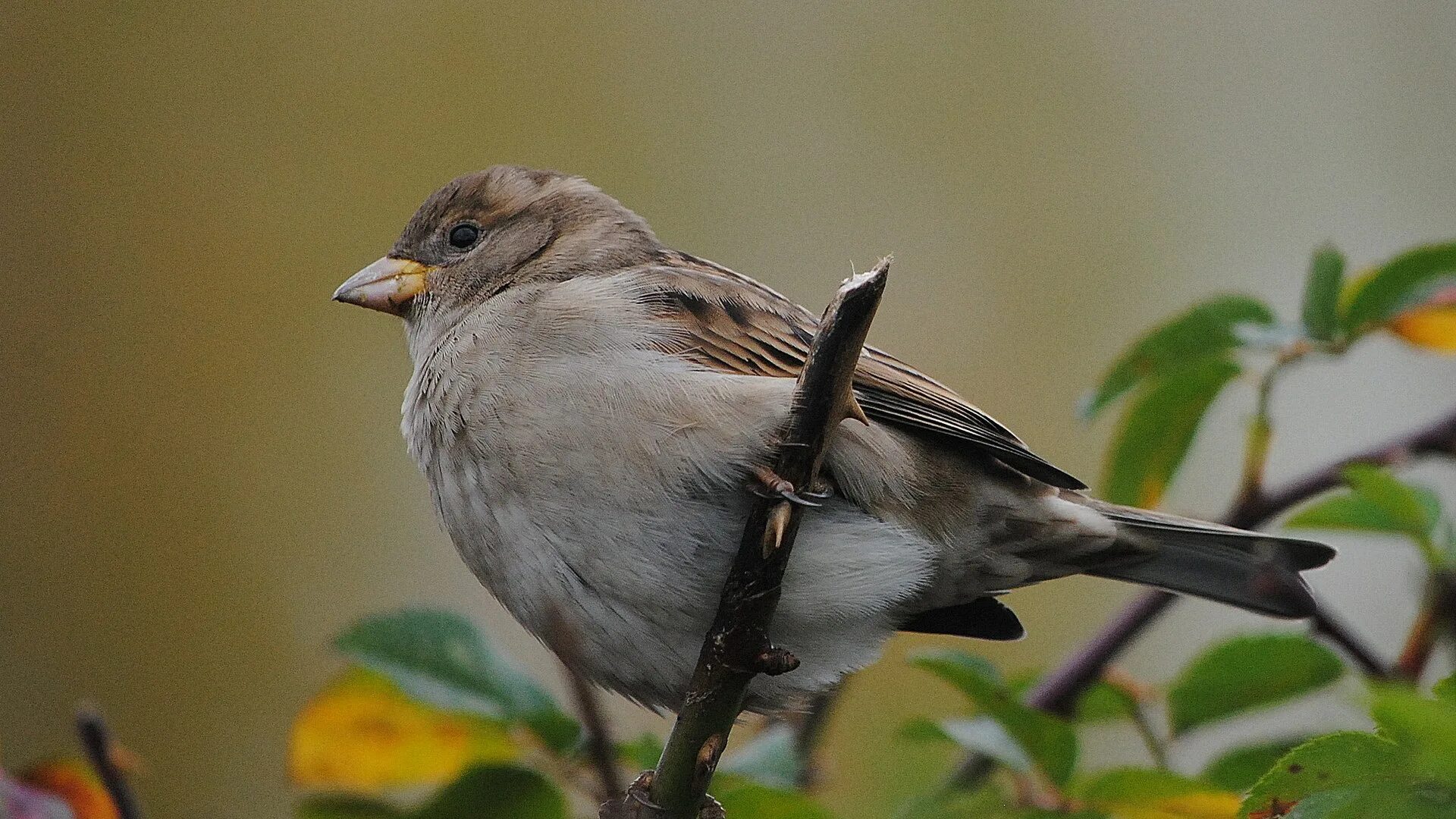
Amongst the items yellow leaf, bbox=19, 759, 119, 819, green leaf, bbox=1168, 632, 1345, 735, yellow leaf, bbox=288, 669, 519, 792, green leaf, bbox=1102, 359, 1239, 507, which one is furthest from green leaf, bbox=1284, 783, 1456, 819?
yellow leaf, bbox=19, 759, 119, 819

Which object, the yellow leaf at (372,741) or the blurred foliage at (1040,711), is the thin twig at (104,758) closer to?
the blurred foliage at (1040,711)

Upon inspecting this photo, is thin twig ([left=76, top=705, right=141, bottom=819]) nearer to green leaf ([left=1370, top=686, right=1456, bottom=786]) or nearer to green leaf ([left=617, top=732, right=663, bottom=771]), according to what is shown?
green leaf ([left=617, top=732, right=663, bottom=771])

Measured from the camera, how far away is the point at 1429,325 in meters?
2.78

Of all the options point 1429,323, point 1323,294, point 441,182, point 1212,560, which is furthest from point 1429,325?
point 441,182

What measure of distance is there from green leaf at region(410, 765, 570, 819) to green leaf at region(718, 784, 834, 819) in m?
0.35

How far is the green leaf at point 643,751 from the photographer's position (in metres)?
2.65

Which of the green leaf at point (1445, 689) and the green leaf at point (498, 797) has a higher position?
the green leaf at point (1445, 689)

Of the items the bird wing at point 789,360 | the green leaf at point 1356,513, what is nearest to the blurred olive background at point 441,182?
the bird wing at point 789,360

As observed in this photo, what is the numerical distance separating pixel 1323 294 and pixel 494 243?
6.63ft

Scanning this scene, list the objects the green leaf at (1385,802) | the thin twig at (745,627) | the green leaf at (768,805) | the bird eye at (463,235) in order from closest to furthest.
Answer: the green leaf at (1385,802)
the thin twig at (745,627)
the green leaf at (768,805)
the bird eye at (463,235)

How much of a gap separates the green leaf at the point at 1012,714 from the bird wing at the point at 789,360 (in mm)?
521

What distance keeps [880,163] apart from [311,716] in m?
6.28

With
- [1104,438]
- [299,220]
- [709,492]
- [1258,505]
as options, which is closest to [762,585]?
[709,492]

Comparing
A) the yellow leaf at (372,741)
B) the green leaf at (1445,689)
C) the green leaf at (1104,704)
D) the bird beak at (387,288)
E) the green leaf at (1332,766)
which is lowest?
the yellow leaf at (372,741)
